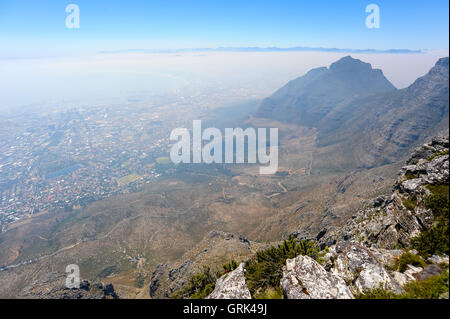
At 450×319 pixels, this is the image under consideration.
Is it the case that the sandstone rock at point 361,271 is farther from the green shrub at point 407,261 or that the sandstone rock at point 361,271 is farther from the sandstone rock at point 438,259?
the sandstone rock at point 438,259

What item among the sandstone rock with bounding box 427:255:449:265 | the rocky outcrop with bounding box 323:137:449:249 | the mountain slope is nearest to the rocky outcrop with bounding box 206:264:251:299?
the sandstone rock with bounding box 427:255:449:265

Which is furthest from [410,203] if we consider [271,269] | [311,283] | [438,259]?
[311,283]

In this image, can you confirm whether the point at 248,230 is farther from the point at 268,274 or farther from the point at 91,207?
the point at 91,207

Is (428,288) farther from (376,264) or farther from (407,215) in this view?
(407,215)

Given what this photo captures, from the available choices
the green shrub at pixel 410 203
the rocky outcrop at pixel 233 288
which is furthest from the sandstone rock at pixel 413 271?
the rocky outcrop at pixel 233 288

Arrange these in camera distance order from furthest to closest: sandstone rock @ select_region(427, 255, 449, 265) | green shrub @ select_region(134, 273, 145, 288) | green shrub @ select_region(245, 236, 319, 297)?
1. green shrub @ select_region(134, 273, 145, 288)
2. green shrub @ select_region(245, 236, 319, 297)
3. sandstone rock @ select_region(427, 255, 449, 265)

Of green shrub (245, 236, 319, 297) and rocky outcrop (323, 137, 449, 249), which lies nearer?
green shrub (245, 236, 319, 297)

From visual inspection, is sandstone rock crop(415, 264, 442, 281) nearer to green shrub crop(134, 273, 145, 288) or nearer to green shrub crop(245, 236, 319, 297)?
green shrub crop(245, 236, 319, 297)
